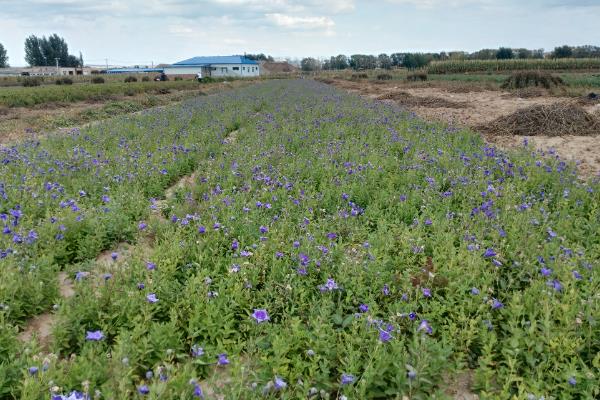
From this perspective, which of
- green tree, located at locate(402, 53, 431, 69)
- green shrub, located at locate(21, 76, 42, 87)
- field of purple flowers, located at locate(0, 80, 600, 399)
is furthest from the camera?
green tree, located at locate(402, 53, 431, 69)

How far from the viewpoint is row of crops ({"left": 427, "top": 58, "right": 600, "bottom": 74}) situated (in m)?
52.5

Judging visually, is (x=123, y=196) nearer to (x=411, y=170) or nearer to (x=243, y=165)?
(x=243, y=165)

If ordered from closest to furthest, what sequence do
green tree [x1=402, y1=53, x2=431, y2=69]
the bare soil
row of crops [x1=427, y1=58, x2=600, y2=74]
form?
the bare soil → row of crops [x1=427, y1=58, x2=600, y2=74] → green tree [x1=402, y1=53, x2=431, y2=69]

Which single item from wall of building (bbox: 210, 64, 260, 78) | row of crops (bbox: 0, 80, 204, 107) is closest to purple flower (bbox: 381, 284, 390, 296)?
row of crops (bbox: 0, 80, 204, 107)

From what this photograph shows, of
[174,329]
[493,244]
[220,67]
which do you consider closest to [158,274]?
[174,329]

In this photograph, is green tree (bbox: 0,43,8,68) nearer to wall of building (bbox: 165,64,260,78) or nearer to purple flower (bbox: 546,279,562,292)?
wall of building (bbox: 165,64,260,78)

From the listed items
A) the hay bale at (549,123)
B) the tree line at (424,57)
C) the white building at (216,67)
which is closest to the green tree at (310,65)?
the tree line at (424,57)

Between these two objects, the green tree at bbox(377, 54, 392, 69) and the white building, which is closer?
the white building

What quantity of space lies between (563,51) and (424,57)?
31.7 meters

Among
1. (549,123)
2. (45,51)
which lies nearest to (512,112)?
(549,123)

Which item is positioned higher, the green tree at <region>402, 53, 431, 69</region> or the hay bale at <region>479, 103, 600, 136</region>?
the green tree at <region>402, 53, 431, 69</region>

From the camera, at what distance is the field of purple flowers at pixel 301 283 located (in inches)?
103

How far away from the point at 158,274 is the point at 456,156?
610 cm

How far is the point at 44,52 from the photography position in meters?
108
